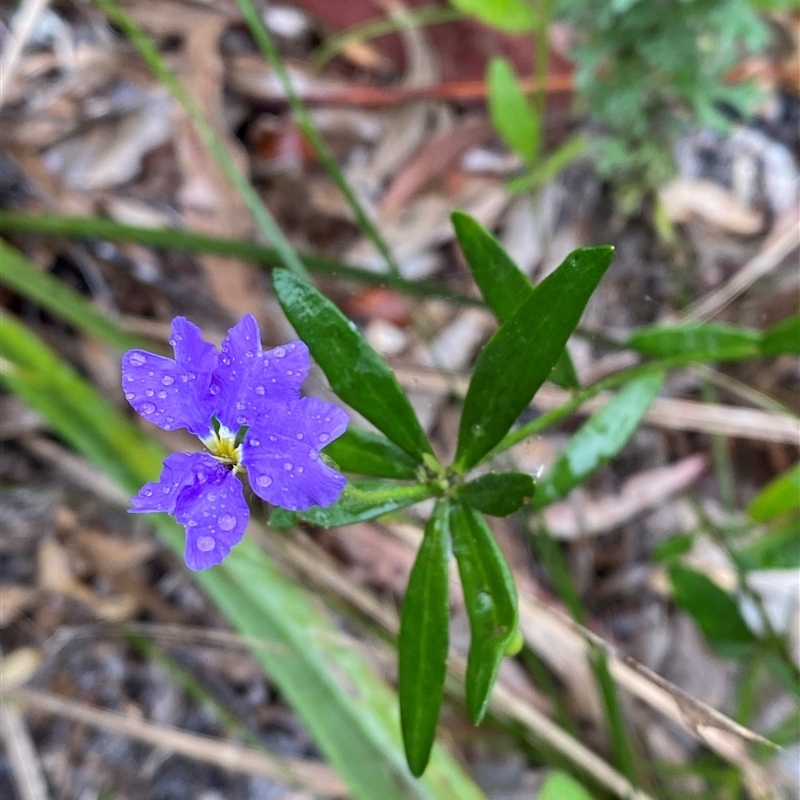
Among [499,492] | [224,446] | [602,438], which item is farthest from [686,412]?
[224,446]

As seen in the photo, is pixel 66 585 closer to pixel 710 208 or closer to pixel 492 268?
pixel 492 268

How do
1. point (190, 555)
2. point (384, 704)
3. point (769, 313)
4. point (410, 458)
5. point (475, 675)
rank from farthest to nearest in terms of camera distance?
point (769, 313)
point (384, 704)
point (410, 458)
point (475, 675)
point (190, 555)

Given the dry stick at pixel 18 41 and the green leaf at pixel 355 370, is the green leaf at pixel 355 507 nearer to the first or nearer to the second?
the green leaf at pixel 355 370

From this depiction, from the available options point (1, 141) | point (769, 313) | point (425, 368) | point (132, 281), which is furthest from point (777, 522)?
point (1, 141)

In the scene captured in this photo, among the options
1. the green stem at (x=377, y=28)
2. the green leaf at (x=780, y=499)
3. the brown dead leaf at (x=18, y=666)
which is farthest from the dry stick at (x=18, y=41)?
the green leaf at (x=780, y=499)

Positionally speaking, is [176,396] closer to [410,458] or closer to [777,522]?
[410,458]

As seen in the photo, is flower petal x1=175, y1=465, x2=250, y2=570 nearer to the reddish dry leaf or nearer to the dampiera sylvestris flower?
the dampiera sylvestris flower
